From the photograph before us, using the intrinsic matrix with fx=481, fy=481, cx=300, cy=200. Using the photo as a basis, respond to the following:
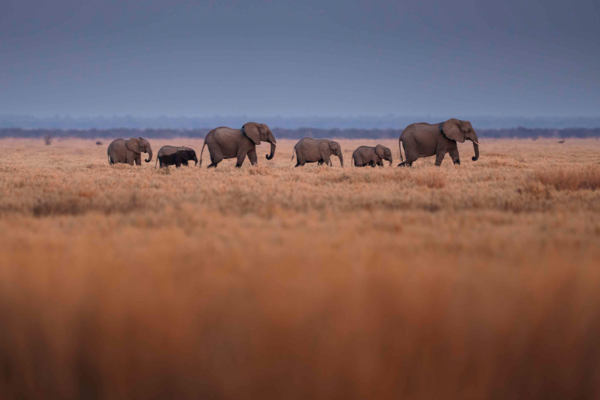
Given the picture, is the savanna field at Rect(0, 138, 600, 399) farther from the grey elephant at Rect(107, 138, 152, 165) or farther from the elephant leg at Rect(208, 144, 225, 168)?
the grey elephant at Rect(107, 138, 152, 165)

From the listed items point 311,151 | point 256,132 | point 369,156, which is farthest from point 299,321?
point 369,156

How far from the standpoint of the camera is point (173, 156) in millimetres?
22172

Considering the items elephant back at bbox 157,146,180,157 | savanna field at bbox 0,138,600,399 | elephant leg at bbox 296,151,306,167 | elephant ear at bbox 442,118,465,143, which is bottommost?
savanna field at bbox 0,138,600,399

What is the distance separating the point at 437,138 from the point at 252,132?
762 centimetres

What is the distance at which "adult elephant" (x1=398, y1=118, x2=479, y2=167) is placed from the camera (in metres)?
19.3

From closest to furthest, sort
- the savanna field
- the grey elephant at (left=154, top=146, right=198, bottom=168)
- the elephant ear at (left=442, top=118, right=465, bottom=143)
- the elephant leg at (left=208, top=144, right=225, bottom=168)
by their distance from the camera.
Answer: the savanna field
the elephant ear at (left=442, top=118, right=465, bottom=143)
the elephant leg at (left=208, top=144, right=225, bottom=168)
the grey elephant at (left=154, top=146, right=198, bottom=168)

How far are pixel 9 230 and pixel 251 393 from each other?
471 cm

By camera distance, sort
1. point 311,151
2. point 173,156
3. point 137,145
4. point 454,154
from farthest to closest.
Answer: point 137,145
point 173,156
point 311,151
point 454,154

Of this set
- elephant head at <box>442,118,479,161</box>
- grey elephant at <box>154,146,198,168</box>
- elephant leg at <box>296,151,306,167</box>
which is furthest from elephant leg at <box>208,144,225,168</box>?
elephant head at <box>442,118,479,161</box>

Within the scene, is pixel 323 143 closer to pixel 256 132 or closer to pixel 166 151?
pixel 256 132

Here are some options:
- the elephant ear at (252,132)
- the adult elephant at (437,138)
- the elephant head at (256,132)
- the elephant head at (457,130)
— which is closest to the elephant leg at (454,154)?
the adult elephant at (437,138)

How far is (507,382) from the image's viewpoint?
2.83 meters

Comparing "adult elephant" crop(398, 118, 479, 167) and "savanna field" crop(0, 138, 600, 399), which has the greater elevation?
"adult elephant" crop(398, 118, 479, 167)

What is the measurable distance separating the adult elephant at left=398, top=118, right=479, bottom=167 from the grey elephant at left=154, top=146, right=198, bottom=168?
1000cm
